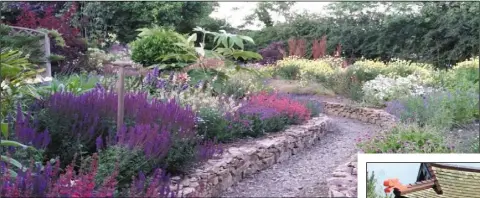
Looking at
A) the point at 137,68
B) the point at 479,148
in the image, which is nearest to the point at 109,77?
the point at 137,68

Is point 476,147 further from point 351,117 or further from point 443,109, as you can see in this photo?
point 351,117

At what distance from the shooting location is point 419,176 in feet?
2.70

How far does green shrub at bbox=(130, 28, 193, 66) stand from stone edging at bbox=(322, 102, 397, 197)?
1775mm

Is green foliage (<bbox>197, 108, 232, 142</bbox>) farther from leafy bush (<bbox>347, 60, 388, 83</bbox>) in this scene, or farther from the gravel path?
leafy bush (<bbox>347, 60, 388, 83</bbox>)

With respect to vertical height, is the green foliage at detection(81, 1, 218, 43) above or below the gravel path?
above

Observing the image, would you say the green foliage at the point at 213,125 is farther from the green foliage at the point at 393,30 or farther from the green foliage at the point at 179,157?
the green foliage at the point at 393,30

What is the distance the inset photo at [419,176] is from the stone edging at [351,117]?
1.97m

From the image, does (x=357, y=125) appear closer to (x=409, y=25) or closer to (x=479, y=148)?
(x=409, y=25)

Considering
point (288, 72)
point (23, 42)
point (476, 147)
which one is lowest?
point (476, 147)

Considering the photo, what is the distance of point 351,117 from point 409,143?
2.14 m

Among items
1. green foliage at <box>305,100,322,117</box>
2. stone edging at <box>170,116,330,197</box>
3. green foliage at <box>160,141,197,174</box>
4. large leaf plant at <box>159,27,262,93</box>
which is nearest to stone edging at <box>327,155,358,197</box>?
stone edging at <box>170,116,330,197</box>

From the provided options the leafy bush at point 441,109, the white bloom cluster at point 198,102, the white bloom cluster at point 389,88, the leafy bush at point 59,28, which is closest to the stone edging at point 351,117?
the leafy bush at point 441,109

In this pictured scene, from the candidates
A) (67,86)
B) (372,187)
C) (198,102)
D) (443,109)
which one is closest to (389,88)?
(443,109)

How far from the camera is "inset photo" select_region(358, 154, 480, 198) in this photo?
0.78 m
